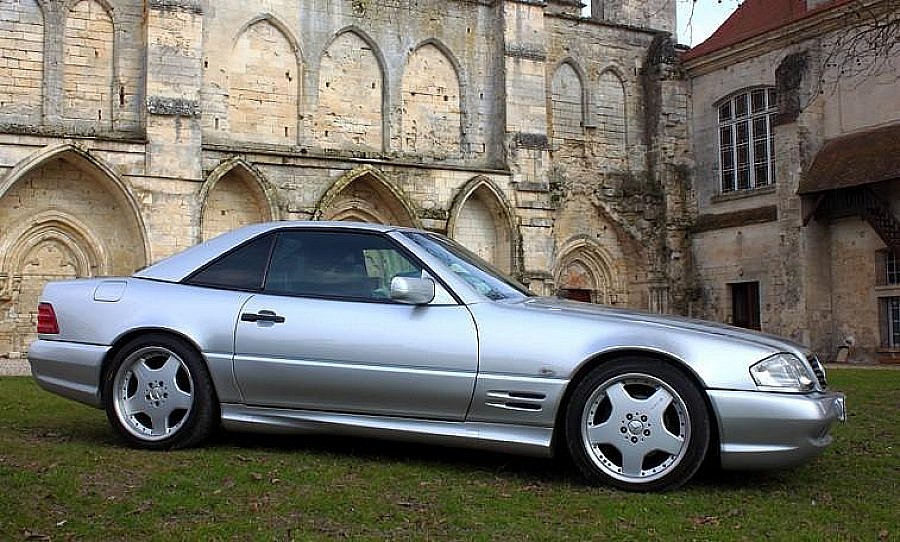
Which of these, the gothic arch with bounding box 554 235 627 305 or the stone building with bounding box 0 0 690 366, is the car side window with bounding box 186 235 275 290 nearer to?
the stone building with bounding box 0 0 690 366

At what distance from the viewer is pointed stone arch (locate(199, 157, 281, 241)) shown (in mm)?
20547

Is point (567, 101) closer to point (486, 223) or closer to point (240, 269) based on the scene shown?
point (486, 223)

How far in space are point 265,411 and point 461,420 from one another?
1.25m

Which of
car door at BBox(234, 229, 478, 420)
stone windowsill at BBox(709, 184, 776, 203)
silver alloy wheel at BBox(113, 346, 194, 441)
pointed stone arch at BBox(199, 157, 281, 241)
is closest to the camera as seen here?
car door at BBox(234, 229, 478, 420)

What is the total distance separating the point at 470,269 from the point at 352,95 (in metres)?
17.2

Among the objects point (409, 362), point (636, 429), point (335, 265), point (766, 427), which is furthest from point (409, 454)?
point (766, 427)

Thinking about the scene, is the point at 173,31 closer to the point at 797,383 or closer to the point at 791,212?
the point at 791,212

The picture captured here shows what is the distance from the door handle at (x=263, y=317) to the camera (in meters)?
5.82

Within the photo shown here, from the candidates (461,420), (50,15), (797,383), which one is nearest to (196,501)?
(461,420)

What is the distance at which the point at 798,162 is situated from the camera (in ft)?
73.6

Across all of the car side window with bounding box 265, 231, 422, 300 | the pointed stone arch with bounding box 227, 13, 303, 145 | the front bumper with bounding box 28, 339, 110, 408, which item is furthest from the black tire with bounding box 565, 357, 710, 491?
the pointed stone arch with bounding box 227, 13, 303, 145

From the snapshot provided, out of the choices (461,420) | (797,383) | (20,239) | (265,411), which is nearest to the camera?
(797,383)

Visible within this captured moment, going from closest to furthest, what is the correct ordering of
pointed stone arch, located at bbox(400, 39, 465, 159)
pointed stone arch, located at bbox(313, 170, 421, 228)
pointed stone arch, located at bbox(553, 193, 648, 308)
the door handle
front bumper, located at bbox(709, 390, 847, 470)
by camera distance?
front bumper, located at bbox(709, 390, 847, 470) < the door handle < pointed stone arch, located at bbox(313, 170, 421, 228) < pointed stone arch, located at bbox(400, 39, 465, 159) < pointed stone arch, located at bbox(553, 193, 648, 308)

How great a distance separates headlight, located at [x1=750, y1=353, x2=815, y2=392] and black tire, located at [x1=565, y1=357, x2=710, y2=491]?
12.9 inches
